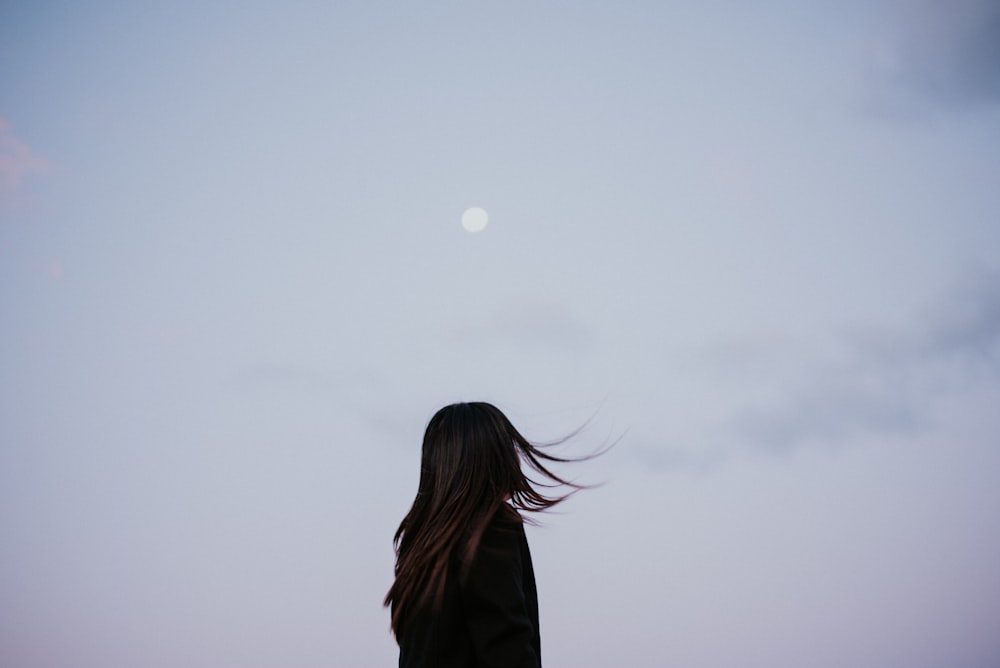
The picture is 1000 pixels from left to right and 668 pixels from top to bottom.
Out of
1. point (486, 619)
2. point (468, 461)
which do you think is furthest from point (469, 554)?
point (468, 461)

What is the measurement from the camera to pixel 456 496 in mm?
3213

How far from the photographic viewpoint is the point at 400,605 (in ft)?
10.6

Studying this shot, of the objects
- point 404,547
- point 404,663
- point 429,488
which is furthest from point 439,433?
point 404,663

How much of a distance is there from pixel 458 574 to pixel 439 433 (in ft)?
2.15

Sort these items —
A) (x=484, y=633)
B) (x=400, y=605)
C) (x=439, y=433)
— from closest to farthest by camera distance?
(x=484, y=633) < (x=400, y=605) < (x=439, y=433)

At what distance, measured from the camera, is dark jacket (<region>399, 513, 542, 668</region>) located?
297cm

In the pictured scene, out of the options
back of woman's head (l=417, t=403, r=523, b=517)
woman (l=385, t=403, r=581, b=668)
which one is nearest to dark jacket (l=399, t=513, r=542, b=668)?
woman (l=385, t=403, r=581, b=668)

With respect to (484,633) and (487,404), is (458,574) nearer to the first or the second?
(484,633)

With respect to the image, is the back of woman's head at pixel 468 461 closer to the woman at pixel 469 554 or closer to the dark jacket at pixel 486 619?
the woman at pixel 469 554

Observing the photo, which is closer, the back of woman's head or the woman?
the woman

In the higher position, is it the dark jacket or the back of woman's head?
the back of woman's head

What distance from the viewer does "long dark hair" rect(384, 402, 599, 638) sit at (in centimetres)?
310

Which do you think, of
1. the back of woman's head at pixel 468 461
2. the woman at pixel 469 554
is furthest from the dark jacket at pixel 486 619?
the back of woman's head at pixel 468 461

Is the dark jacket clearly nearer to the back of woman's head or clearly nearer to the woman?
the woman
